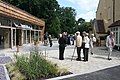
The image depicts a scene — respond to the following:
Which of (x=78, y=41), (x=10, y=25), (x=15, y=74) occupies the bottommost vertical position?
(x=15, y=74)

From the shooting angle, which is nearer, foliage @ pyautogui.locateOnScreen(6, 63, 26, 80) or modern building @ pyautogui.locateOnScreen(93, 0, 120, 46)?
foliage @ pyautogui.locateOnScreen(6, 63, 26, 80)

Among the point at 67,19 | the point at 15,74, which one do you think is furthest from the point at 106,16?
the point at 67,19

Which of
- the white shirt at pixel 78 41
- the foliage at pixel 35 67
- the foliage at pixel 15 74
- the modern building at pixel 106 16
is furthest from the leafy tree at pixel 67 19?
the foliage at pixel 15 74

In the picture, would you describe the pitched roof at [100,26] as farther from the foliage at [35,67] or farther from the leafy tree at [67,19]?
the leafy tree at [67,19]

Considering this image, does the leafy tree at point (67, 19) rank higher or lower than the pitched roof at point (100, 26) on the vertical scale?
higher

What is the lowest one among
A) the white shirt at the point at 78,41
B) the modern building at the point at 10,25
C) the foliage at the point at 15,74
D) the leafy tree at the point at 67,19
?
the foliage at the point at 15,74

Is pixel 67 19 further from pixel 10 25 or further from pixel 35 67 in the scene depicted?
pixel 35 67

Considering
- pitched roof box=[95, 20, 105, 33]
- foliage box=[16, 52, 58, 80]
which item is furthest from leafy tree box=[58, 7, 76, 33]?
foliage box=[16, 52, 58, 80]

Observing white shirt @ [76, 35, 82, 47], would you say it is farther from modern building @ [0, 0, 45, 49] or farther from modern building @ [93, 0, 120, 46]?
modern building @ [93, 0, 120, 46]

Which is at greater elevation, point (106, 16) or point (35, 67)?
point (106, 16)

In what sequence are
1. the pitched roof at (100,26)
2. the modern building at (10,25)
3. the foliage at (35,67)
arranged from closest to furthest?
the foliage at (35,67), the modern building at (10,25), the pitched roof at (100,26)

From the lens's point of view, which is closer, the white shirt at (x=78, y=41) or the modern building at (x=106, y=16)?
the white shirt at (x=78, y=41)

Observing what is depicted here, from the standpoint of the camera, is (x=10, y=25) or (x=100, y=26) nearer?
(x=10, y=25)

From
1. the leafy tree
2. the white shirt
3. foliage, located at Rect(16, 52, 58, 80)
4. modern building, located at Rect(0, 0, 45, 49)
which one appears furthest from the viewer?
the leafy tree
